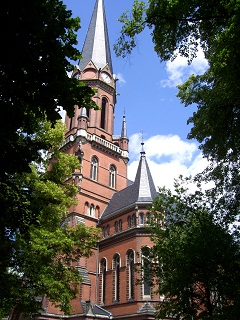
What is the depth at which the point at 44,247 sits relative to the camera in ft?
38.8

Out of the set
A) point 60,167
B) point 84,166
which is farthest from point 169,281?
point 84,166

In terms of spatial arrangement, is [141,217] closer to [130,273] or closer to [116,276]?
[130,273]

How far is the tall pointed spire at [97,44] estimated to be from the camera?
42178mm

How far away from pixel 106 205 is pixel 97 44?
22.5m

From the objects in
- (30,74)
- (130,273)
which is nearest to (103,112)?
(130,273)

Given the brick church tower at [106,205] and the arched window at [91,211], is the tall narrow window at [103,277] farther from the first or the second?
the arched window at [91,211]

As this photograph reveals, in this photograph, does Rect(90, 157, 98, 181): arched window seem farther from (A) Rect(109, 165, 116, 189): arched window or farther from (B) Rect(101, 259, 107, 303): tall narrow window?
(B) Rect(101, 259, 107, 303): tall narrow window

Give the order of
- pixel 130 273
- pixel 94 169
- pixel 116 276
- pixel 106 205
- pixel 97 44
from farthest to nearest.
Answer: pixel 97 44 < pixel 94 169 < pixel 106 205 < pixel 116 276 < pixel 130 273

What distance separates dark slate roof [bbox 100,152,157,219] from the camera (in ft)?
95.5

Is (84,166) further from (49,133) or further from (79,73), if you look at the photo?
(49,133)

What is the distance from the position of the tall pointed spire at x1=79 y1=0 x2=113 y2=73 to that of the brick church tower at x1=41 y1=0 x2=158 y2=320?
0.14m

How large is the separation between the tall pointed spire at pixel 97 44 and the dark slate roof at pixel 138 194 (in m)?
16.2

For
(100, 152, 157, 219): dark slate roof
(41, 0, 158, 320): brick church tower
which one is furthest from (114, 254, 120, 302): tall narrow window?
(100, 152, 157, 219): dark slate roof

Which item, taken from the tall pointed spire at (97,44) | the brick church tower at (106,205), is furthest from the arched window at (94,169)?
the tall pointed spire at (97,44)
